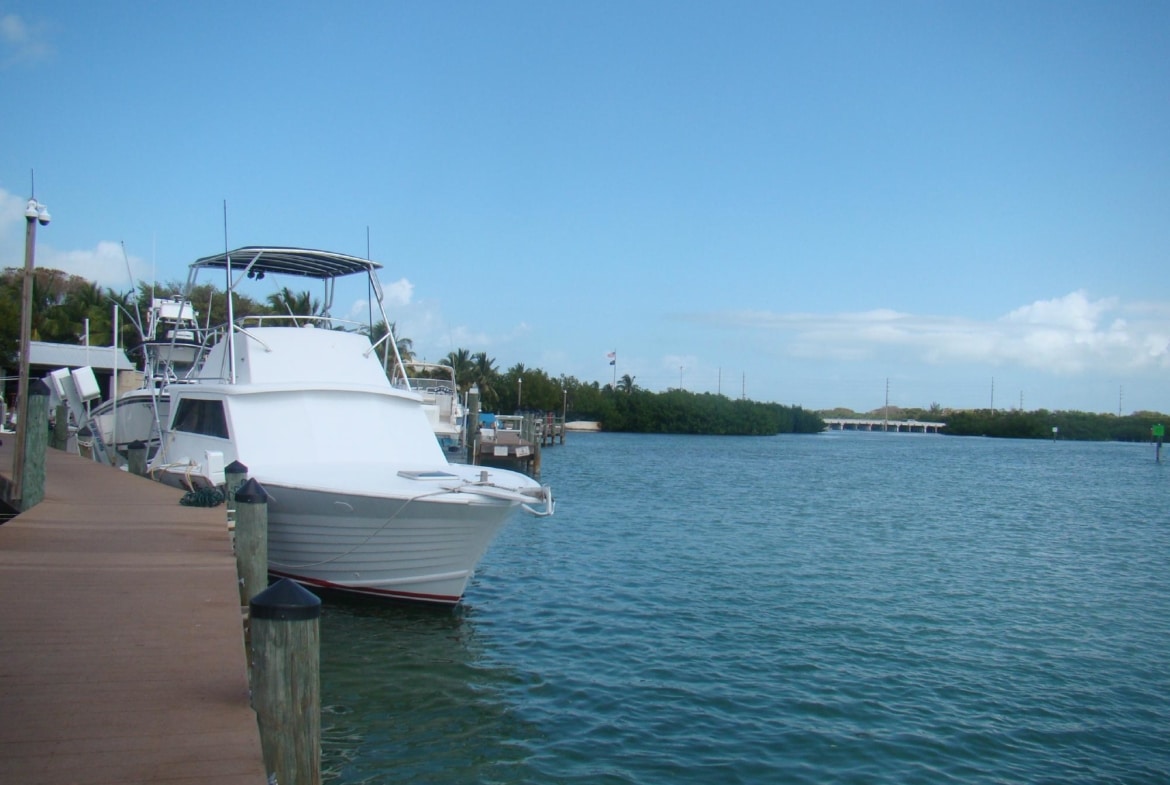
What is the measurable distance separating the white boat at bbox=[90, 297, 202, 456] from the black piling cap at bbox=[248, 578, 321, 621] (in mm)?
14581

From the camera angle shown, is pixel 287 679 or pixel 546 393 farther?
pixel 546 393

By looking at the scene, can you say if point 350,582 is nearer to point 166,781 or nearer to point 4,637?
point 4,637

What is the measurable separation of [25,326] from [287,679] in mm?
9516

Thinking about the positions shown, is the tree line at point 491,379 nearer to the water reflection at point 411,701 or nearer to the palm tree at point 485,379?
the palm tree at point 485,379

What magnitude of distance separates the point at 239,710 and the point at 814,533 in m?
21.5

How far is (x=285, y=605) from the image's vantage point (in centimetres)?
525

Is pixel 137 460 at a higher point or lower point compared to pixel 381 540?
higher

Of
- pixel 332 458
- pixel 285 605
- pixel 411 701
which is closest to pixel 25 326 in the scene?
pixel 332 458

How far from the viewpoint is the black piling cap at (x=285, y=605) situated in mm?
5238

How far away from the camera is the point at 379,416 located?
52.6ft

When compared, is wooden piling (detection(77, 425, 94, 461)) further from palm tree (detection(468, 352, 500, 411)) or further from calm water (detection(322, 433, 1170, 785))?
palm tree (detection(468, 352, 500, 411))

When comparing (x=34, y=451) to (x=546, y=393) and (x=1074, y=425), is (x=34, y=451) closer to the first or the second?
(x=546, y=393)

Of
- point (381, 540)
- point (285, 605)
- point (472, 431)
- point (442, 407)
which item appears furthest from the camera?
point (442, 407)

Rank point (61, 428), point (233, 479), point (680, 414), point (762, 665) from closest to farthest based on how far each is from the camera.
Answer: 1. point (762, 665)
2. point (233, 479)
3. point (61, 428)
4. point (680, 414)
